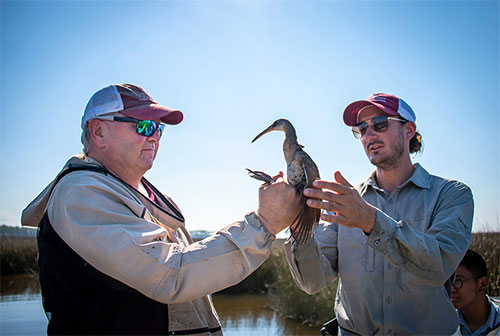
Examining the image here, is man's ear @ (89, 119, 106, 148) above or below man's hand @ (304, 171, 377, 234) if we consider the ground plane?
above

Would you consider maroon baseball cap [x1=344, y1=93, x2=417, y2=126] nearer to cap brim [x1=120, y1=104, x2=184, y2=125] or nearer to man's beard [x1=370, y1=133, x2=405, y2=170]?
man's beard [x1=370, y1=133, x2=405, y2=170]

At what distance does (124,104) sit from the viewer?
2355 millimetres

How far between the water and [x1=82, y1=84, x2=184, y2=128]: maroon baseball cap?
809cm

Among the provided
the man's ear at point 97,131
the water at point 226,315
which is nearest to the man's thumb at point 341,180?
the man's ear at point 97,131

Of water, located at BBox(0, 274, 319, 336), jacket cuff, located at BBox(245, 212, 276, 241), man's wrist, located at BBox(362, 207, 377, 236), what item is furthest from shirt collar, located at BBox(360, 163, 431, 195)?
water, located at BBox(0, 274, 319, 336)

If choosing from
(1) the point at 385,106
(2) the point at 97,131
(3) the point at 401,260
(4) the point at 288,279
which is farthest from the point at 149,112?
(4) the point at 288,279

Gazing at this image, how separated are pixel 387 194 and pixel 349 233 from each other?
0.48m

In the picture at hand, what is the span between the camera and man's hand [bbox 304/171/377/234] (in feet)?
7.88

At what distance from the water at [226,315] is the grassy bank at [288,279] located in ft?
1.08

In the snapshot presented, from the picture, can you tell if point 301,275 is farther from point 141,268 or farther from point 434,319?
point 141,268

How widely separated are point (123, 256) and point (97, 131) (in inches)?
34.7

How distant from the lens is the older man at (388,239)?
8.40 ft

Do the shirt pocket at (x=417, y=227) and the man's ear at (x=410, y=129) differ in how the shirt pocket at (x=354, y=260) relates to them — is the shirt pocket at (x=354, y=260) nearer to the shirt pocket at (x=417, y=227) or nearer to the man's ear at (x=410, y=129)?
the shirt pocket at (x=417, y=227)

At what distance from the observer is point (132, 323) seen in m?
2.00
